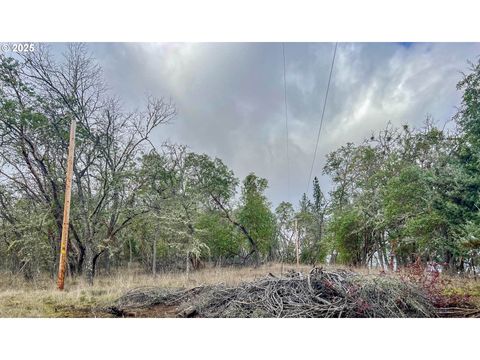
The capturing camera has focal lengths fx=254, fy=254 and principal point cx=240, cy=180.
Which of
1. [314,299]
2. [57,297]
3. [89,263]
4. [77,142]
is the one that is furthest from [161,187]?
[314,299]

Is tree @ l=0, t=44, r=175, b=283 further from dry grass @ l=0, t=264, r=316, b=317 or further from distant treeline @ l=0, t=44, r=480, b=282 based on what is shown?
dry grass @ l=0, t=264, r=316, b=317

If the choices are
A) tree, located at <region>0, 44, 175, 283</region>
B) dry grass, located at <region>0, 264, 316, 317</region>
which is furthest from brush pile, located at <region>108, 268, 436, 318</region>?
tree, located at <region>0, 44, 175, 283</region>

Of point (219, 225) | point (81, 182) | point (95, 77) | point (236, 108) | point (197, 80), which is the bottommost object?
point (219, 225)

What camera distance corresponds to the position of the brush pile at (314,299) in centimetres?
251

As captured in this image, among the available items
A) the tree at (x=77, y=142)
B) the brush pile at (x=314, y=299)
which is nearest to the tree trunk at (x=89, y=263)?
the tree at (x=77, y=142)

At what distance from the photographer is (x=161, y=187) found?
604cm

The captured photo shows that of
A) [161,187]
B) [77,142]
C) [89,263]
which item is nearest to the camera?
[77,142]

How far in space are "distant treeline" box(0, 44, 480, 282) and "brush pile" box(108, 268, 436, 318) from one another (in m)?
1.73

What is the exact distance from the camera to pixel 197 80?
13.4ft

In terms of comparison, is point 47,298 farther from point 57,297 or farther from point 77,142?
point 77,142

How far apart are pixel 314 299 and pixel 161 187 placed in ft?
14.5

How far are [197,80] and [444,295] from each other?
169 inches
